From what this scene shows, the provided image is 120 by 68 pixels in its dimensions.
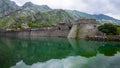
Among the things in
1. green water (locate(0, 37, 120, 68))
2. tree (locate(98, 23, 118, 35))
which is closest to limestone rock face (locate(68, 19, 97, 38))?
tree (locate(98, 23, 118, 35))

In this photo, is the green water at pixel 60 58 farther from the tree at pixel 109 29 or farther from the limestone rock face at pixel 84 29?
the limestone rock face at pixel 84 29

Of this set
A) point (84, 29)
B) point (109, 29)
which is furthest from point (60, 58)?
point (84, 29)

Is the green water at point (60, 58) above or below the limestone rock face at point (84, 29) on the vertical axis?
above

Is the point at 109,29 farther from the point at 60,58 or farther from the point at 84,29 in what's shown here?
the point at 60,58

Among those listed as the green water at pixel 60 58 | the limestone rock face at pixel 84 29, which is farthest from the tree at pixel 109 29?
the green water at pixel 60 58

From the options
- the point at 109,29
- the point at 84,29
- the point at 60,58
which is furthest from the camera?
the point at 84,29

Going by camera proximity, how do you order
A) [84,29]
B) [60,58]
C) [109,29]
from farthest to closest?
[84,29]
[109,29]
[60,58]

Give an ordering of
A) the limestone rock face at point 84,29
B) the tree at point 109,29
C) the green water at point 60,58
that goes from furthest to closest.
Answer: the limestone rock face at point 84,29 < the tree at point 109,29 < the green water at point 60,58

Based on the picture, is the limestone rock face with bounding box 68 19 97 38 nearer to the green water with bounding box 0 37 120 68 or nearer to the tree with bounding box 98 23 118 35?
the tree with bounding box 98 23 118 35

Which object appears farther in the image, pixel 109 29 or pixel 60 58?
pixel 109 29

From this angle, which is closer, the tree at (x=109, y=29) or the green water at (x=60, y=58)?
the green water at (x=60, y=58)

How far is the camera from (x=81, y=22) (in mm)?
112375

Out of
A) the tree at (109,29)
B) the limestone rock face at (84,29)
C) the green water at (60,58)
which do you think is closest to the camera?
the green water at (60,58)

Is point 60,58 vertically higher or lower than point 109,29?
higher
